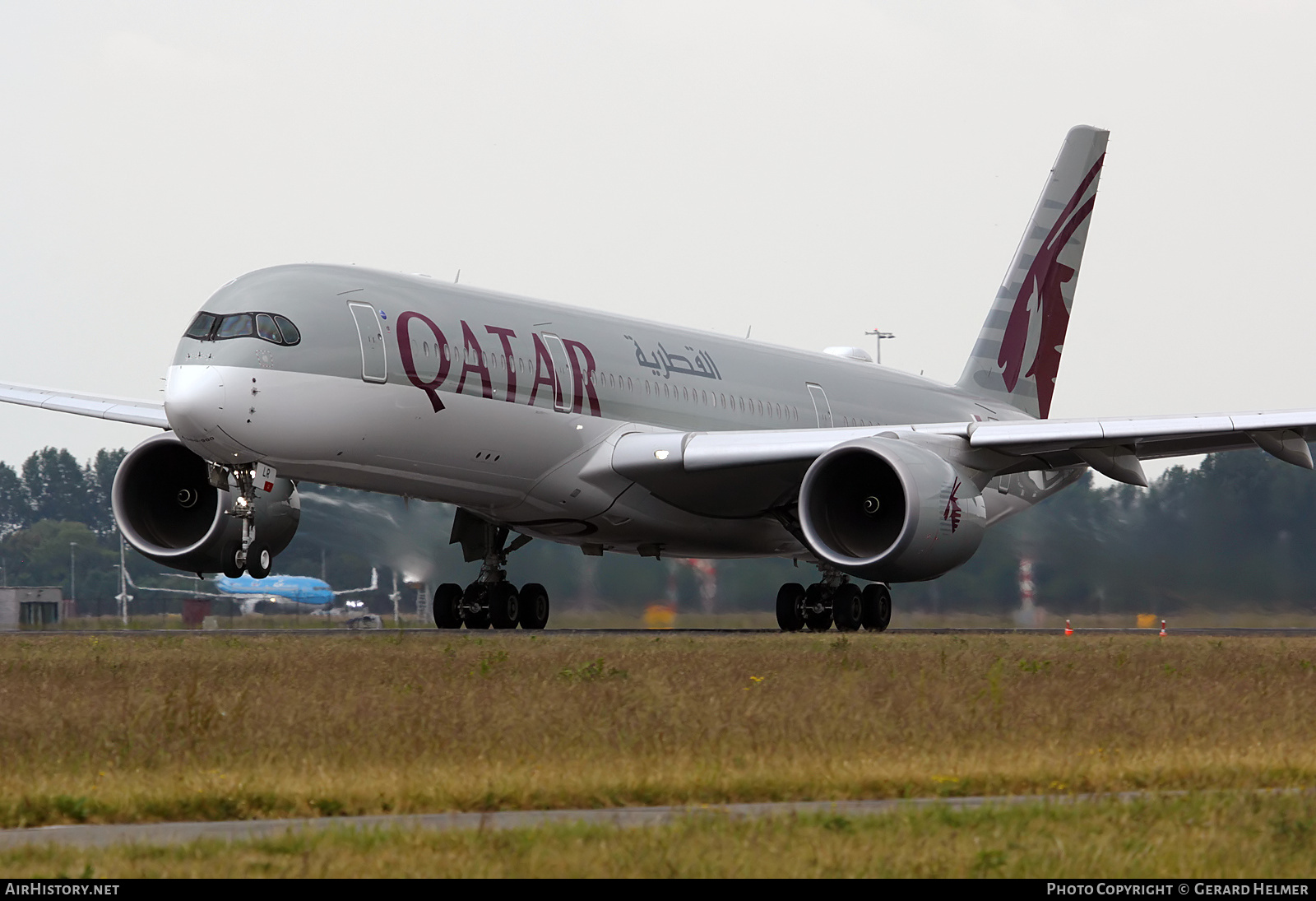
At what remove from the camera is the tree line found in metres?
29.6

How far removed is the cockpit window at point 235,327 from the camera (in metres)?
20.5

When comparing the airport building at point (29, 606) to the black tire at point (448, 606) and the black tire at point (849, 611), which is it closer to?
the black tire at point (448, 606)

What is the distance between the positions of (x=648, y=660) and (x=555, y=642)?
11.2ft

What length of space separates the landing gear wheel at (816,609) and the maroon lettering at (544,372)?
17.8ft

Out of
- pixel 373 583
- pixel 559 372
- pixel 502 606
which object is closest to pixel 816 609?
pixel 502 606

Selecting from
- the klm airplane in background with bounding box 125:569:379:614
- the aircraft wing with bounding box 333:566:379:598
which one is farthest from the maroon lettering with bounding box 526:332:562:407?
the klm airplane in background with bounding box 125:569:379:614

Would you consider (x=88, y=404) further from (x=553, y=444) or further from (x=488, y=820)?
(x=488, y=820)

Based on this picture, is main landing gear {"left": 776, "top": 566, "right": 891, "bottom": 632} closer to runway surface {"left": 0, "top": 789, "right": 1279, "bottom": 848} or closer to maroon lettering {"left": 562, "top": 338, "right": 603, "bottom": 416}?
maroon lettering {"left": 562, "top": 338, "right": 603, "bottom": 416}

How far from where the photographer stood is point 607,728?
10734mm

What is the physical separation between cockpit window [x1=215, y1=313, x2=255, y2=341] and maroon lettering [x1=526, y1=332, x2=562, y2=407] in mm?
3960

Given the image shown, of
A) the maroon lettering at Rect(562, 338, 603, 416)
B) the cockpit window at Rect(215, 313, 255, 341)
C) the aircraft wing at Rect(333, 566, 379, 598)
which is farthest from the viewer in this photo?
the aircraft wing at Rect(333, 566, 379, 598)

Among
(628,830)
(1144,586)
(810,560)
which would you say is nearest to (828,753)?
(628,830)

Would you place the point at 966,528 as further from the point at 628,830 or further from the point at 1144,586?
the point at 628,830
